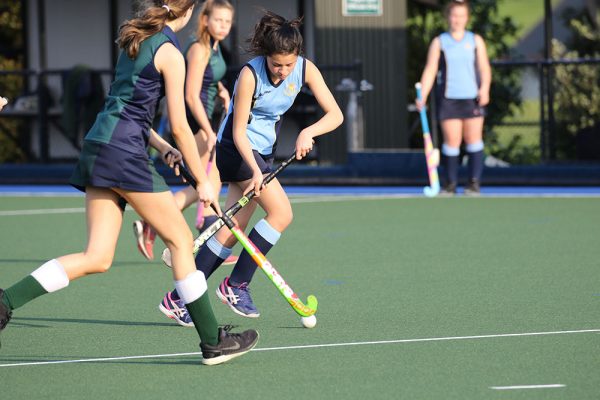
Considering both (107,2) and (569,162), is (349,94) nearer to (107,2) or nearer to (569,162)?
(569,162)

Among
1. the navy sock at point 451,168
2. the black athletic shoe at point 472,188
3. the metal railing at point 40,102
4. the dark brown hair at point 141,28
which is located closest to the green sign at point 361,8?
the metal railing at point 40,102

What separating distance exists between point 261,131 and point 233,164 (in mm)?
A: 246

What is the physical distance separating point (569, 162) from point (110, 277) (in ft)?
28.1

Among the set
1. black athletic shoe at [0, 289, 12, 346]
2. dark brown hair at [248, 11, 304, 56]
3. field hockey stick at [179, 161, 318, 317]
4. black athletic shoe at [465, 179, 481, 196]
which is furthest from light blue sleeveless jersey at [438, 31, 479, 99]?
black athletic shoe at [0, 289, 12, 346]

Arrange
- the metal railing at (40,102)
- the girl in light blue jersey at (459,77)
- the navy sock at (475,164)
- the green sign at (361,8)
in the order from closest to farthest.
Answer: the girl in light blue jersey at (459,77), the navy sock at (475,164), the metal railing at (40,102), the green sign at (361,8)

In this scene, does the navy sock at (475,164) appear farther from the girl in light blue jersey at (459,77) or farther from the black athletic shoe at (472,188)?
the girl in light blue jersey at (459,77)

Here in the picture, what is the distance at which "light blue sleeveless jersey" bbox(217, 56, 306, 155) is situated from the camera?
7.08 meters

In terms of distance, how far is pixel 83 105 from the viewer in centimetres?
1827

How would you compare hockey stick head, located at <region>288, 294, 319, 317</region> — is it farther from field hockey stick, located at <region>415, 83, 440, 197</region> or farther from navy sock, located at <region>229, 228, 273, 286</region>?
field hockey stick, located at <region>415, 83, 440, 197</region>

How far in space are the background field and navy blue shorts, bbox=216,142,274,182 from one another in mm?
799

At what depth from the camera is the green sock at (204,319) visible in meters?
5.96

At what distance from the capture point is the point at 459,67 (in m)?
14.2

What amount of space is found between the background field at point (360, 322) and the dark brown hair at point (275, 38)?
1.46 m

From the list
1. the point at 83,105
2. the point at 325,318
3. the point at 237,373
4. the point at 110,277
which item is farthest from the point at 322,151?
the point at 237,373
